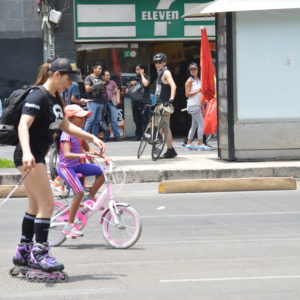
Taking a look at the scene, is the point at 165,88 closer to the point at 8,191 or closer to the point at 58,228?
the point at 8,191

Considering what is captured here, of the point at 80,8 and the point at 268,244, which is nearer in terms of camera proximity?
the point at 268,244

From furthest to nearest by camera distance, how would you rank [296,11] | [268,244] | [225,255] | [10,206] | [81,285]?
1. [296,11]
2. [10,206]
3. [268,244]
4. [225,255]
5. [81,285]

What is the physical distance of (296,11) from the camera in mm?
16188

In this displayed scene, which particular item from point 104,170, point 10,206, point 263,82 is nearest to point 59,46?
point 263,82

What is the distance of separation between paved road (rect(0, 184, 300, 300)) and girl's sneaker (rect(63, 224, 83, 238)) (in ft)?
0.47

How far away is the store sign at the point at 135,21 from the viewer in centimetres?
2244

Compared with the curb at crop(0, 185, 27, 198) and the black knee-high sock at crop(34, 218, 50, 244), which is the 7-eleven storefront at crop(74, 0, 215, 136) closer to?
the curb at crop(0, 185, 27, 198)

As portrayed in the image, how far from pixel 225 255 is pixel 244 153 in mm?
7936

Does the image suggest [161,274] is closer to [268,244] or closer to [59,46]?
[268,244]

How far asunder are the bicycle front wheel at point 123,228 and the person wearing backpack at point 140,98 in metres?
11.9

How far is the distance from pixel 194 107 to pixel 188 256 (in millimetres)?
11120

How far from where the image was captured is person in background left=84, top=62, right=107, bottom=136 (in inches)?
829

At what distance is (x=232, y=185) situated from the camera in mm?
13742

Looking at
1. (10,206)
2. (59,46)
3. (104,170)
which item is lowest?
(10,206)
